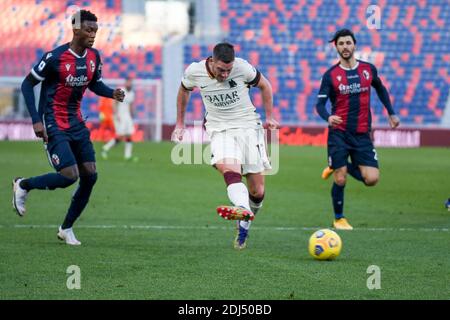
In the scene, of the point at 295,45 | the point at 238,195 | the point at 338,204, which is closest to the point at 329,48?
the point at 295,45

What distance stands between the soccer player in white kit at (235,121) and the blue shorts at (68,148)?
0.95m

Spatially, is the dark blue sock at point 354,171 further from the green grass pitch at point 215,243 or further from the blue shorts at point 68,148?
the blue shorts at point 68,148

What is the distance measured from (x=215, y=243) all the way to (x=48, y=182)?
180cm

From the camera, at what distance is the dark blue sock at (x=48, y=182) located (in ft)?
30.2

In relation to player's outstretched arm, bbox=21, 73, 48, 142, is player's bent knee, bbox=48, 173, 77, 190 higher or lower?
lower

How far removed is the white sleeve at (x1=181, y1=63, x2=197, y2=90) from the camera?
9.27 m

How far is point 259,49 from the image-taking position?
1353 inches

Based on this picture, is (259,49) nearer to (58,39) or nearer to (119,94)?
(58,39)

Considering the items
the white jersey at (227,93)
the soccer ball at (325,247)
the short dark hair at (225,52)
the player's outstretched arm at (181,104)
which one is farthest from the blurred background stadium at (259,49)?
the soccer ball at (325,247)

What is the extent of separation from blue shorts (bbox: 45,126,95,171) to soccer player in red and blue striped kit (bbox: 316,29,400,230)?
10.3 feet

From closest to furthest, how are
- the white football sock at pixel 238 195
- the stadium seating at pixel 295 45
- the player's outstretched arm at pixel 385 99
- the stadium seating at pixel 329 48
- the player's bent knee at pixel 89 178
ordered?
the white football sock at pixel 238 195 < the player's bent knee at pixel 89 178 < the player's outstretched arm at pixel 385 99 < the stadium seating at pixel 295 45 < the stadium seating at pixel 329 48

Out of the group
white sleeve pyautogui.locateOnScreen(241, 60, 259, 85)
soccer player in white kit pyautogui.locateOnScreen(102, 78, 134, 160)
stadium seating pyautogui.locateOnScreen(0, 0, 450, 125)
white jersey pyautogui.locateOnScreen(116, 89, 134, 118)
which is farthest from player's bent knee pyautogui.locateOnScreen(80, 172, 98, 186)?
stadium seating pyautogui.locateOnScreen(0, 0, 450, 125)

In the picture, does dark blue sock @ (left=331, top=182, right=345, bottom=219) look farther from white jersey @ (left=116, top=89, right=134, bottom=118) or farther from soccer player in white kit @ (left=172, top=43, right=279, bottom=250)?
white jersey @ (left=116, top=89, right=134, bottom=118)
